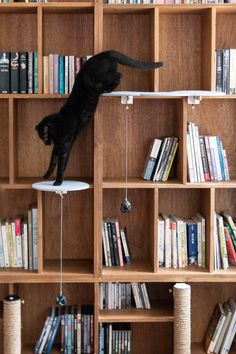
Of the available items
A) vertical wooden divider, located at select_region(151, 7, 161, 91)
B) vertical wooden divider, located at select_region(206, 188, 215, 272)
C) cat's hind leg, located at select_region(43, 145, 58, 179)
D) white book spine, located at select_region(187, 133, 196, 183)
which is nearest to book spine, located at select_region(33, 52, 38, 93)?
cat's hind leg, located at select_region(43, 145, 58, 179)

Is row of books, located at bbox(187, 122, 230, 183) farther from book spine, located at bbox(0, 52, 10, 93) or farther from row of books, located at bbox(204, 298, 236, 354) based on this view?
book spine, located at bbox(0, 52, 10, 93)

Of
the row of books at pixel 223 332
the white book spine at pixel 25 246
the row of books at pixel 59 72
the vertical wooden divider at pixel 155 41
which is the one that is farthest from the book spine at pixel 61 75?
the row of books at pixel 223 332

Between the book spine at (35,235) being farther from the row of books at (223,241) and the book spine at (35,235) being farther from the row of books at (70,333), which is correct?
the row of books at (223,241)

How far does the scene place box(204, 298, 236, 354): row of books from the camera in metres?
3.02

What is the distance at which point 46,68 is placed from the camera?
2922 millimetres

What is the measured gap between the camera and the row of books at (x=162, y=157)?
2.99 m

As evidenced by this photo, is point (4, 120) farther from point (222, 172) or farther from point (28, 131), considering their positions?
point (222, 172)

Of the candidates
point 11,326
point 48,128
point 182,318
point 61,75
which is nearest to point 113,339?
point 182,318

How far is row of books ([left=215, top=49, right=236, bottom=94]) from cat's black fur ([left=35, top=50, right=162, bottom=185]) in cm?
40

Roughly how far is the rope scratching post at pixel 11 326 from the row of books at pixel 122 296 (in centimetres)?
47

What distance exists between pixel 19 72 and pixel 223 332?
1.72m

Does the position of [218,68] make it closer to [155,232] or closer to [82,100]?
[82,100]

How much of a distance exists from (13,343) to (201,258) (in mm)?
1049

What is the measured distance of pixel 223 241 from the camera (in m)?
3.00
